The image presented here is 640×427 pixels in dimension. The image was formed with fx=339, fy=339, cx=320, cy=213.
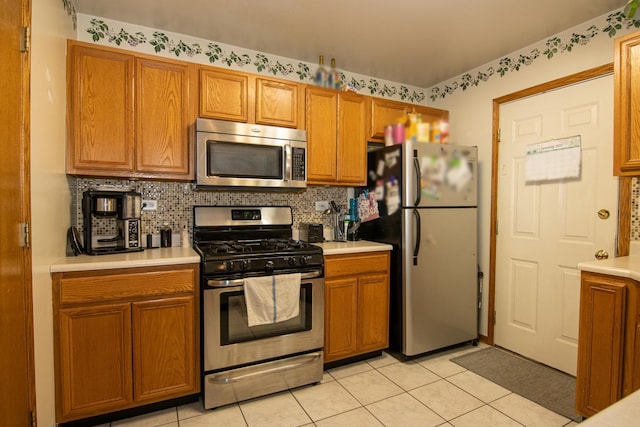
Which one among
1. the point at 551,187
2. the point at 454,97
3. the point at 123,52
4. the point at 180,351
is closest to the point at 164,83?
the point at 123,52

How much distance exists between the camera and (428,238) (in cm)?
261

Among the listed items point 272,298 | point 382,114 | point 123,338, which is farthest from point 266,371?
point 382,114

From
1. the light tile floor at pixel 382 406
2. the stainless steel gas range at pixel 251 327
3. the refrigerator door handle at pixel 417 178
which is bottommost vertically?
the light tile floor at pixel 382 406

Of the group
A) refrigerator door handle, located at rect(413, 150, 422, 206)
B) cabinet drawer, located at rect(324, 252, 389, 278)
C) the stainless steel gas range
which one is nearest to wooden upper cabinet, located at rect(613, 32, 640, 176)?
refrigerator door handle, located at rect(413, 150, 422, 206)

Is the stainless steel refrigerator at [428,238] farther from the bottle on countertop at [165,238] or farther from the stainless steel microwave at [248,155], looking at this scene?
the bottle on countertop at [165,238]

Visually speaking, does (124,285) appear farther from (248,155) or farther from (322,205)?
(322,205)

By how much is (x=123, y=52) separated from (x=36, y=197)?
43.5 inches

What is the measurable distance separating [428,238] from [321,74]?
5.41ft

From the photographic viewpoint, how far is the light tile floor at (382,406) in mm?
1869

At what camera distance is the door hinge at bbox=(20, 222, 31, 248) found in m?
1.31

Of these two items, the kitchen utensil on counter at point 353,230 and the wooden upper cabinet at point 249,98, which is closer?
the wooden upper cabinet at point 249,98

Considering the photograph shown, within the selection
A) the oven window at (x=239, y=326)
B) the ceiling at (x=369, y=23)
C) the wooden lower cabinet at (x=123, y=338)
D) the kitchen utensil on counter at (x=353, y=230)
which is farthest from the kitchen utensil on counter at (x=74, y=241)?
the kitchen utensil on counter at (x=353, y=230)

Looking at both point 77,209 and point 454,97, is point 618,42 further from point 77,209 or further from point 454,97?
point 77,209

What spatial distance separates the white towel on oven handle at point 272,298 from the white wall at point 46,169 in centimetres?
95
